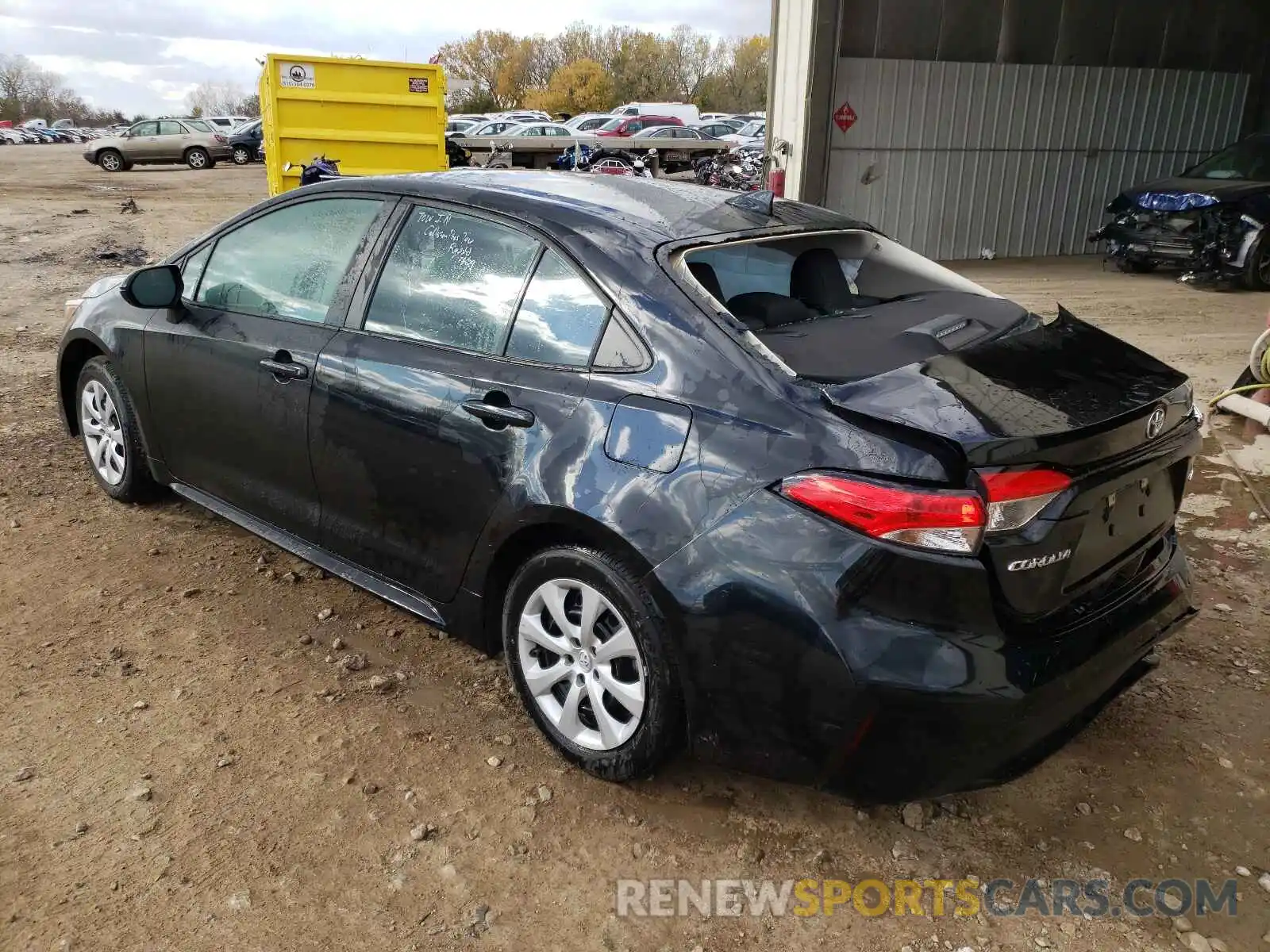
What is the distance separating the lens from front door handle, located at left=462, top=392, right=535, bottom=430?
2688mm

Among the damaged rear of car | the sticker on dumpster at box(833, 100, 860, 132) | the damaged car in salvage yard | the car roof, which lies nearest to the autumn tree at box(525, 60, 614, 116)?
the sticker on dumpster at box(833, 100, 860, 132)

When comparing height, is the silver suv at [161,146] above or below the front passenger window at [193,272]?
below

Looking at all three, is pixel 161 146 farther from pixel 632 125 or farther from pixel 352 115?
pixel 352 115

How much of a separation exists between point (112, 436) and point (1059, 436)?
158 inches

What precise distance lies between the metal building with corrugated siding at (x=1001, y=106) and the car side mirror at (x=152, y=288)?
387 inches

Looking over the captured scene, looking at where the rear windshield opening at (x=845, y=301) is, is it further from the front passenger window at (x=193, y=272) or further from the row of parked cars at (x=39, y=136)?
the row of parked cars at (x=39, y=136)

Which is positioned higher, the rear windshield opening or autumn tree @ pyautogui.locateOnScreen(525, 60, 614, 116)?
autumn tree @ pyautogui.locateOnScreen(525, 60, 614, 116)

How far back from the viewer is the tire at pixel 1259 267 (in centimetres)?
1083

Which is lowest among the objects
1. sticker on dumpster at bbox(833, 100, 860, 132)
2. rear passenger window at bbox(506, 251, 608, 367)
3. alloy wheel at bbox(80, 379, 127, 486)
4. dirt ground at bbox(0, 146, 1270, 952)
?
dirt ground at bbox(0, 146, 1270, 952)

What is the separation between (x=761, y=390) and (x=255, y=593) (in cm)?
243

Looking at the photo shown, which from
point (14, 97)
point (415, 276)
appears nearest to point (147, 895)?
point (415, 276)

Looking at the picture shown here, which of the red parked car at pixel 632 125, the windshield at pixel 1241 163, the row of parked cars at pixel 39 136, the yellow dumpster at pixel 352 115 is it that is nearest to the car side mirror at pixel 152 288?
the yellow dumpster at pixel 352 115

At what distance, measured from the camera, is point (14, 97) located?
397 feet

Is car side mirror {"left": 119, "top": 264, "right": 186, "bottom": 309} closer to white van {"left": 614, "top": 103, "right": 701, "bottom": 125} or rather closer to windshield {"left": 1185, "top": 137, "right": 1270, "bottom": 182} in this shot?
windshield {"left": 1185, "top": 137, "right": 1270, "bottom": 182}
